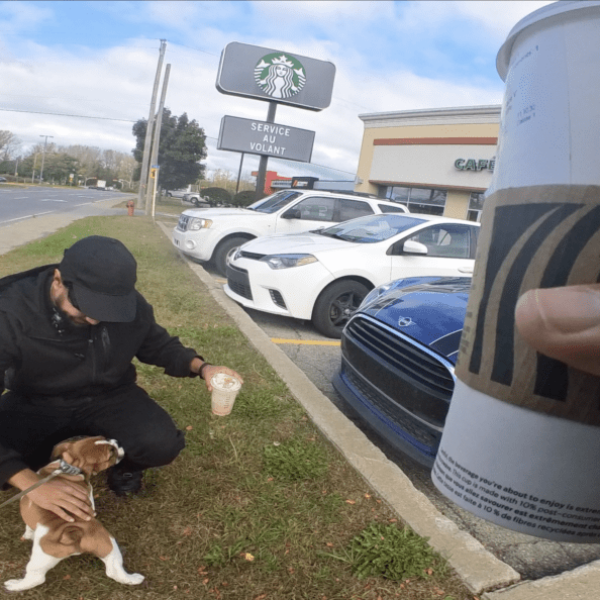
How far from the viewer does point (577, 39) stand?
869 mm

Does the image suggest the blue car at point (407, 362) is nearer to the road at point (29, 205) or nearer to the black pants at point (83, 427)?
the black pants at point (83, 427)

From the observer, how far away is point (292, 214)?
9.20 metres

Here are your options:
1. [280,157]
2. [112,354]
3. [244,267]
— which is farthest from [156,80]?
[112,354]

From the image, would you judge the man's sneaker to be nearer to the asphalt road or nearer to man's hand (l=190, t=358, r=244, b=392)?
man's hand (l=190, t=358, r=244, b=392)

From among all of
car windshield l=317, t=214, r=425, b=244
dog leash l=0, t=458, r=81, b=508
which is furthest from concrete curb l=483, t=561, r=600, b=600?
car windshield l=317, t=214, r=425, b=244

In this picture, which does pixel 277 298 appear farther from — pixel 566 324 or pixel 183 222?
pixel 566 324

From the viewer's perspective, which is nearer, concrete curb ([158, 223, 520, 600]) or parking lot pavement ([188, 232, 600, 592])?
concrete curb ([158, 223, 520, 600])

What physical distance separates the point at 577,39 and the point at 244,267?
17.6 feet

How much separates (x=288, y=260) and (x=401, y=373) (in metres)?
2.96

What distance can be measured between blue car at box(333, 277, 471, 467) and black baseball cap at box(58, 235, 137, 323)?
157 cm

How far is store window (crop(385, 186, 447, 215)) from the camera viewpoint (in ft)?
85.4

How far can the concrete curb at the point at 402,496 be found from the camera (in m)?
2.16

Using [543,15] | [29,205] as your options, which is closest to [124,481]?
[543,15]

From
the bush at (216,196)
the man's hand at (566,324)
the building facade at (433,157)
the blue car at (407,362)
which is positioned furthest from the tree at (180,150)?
the man's hand at (566,324)
